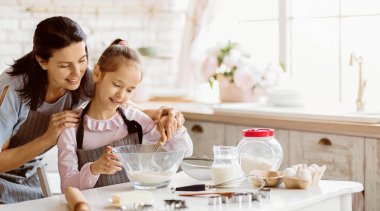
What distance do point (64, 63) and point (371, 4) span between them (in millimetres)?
2023

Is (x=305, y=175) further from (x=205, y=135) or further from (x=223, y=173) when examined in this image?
(x=205, y=135)

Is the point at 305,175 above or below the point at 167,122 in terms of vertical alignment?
below

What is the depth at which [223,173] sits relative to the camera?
2.19 metres

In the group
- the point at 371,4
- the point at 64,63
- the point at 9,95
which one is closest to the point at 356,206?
the point at 64,63

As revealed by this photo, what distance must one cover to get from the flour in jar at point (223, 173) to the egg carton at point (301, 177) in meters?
0.16

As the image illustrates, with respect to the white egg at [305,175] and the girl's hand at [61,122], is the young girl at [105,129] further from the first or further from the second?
the white egg at [305,175]

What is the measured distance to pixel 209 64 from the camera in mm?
4332

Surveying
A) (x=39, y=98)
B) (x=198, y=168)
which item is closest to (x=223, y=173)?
(x=198, y=168)

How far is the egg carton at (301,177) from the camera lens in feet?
7.10

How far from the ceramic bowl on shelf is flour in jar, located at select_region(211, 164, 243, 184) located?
11 cm

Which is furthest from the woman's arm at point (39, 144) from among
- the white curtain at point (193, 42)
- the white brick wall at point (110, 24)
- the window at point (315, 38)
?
the white curtain at point (193, 42)

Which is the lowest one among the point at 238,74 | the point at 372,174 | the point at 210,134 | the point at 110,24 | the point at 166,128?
the point at 372,174

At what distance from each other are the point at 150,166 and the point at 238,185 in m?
0.28

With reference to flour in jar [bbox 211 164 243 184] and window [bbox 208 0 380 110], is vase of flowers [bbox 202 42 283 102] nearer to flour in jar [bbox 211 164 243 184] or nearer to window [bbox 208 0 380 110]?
window [bbox 208 0 380 110]
